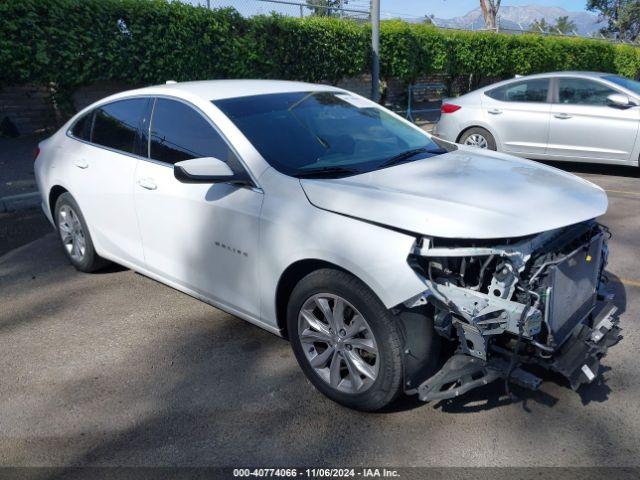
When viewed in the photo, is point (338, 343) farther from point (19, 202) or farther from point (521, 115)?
point (521, 115)

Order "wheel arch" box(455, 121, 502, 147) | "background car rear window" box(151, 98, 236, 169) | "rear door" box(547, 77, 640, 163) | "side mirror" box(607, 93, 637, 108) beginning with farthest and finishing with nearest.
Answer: "wheel arch" box(455, 121, 502, 147), "rear door" box(547, 77, 640, 163), "side mirror" box(607, 93, 637, 108), "background car rear window" box(151, 98, 236, 169)

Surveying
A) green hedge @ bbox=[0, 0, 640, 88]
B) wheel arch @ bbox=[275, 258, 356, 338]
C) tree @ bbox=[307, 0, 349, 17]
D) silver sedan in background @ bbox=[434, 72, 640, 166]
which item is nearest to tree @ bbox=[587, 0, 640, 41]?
green hedge @ bbox=[0, 0, 640, 88]

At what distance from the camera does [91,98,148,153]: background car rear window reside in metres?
4.25

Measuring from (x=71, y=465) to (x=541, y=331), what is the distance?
92.1 inches

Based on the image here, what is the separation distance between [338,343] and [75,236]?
3.06 m

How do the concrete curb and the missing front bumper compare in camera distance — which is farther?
the concrete curb

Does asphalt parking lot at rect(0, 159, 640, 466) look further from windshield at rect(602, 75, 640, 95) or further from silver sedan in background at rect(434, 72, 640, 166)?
windshield at rect(602, 75, 640, 95)

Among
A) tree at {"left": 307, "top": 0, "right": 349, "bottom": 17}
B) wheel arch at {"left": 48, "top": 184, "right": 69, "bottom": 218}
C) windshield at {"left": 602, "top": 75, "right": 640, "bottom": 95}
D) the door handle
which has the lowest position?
wheel arch at {"left": 48, "top": 184, "right": 69, "bottom": 218}

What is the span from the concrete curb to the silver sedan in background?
6.38 meters

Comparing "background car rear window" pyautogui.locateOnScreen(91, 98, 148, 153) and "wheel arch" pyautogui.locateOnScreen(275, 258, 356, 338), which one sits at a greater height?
"background car rear window" pyautogui.locateOnScreen(91, 98, 148, 153)

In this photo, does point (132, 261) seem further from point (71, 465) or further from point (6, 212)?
point (6, 212)

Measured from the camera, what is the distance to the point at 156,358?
3.69 meters

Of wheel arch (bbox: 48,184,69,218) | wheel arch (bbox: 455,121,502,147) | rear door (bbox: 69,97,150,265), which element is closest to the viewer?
rear door (bbox: 69,97,150,265)

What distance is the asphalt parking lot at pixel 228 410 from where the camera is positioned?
275 cm
